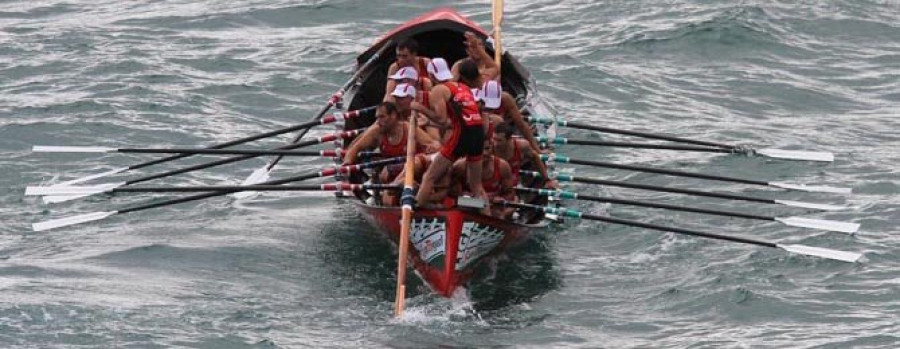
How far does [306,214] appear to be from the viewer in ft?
78.6

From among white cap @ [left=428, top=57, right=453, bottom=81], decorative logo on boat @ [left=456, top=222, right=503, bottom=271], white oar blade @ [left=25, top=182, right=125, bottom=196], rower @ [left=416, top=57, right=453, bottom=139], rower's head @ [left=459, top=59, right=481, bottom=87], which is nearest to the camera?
decorative logo on boat @ [left=456, top=222, right=503, bottom=271]

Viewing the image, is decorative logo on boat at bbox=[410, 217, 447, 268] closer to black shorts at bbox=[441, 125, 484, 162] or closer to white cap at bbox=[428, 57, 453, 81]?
black shorts at bbox=[441, 125, 484, 162]

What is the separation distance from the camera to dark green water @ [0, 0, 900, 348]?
18562 millimetres

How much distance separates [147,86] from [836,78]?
12457mm

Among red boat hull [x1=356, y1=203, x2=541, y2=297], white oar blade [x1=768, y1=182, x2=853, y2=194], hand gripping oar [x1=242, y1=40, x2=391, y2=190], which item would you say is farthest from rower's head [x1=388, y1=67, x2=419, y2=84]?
white oar blade [x1=768, y1=182, x2=853, y2=194]

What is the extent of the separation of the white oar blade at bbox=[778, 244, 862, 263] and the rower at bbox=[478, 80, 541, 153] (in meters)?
3.62

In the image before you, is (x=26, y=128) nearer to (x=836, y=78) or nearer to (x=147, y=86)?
(x=147, y=86)

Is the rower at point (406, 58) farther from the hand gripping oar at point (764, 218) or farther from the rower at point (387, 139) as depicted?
the hand gripping oar at point (764, 218)

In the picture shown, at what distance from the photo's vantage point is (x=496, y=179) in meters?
20.5

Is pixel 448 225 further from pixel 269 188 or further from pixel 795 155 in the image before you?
pixel 795 155

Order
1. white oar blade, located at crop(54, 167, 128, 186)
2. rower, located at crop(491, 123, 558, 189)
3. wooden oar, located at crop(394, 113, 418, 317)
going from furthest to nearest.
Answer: white oar blade, located at crop(54, 167, 128, 186), rower, located at crop(491, 123, 558, 189), wooden oar, located at crop(394, 113, 418, 317)

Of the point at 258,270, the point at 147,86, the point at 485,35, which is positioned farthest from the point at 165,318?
the point at 147,86

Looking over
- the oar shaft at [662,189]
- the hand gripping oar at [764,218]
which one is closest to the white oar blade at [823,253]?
the hand gripping oar at [764,218]

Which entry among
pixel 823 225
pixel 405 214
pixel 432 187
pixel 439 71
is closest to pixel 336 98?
pixel 439 71
